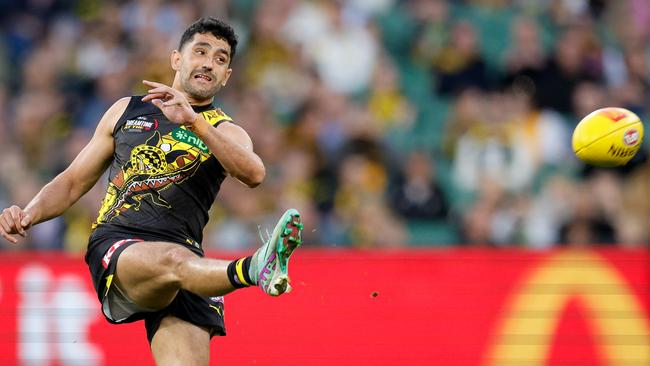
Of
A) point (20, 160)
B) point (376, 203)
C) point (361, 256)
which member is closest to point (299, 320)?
point (361, 256)

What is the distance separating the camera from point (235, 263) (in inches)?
243

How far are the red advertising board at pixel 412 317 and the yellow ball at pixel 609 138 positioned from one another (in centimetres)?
171

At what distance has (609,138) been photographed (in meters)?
7.52

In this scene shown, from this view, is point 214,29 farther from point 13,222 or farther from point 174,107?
point 13,222

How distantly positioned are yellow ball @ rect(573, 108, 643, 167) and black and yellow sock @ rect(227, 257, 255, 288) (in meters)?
2.71

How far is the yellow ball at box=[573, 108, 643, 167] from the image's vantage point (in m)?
7.51

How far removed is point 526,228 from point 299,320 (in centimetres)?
292

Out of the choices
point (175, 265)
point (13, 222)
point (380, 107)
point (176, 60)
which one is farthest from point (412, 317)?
point (380, 107)

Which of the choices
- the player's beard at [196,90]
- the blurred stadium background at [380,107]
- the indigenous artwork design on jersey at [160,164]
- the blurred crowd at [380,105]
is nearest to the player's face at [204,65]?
the player's beard at [196,90]

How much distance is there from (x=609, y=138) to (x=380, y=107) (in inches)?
213

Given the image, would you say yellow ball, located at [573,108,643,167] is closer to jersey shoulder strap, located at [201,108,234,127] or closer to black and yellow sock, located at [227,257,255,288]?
jersey shoulder strap, located at [201,108,234,127]

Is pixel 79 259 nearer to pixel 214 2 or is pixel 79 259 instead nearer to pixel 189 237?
pixel 189 237

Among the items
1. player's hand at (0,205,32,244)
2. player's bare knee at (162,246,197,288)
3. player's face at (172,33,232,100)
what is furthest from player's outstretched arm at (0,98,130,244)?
player's bare knee at (162,246,197,288)

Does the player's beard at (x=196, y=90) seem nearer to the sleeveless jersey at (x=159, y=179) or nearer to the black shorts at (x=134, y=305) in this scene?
the sleeveless jersey at (x=159, y=179)
